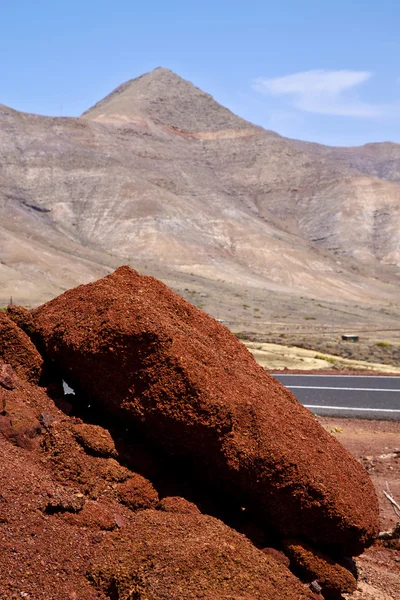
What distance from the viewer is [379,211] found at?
101500 millimetres

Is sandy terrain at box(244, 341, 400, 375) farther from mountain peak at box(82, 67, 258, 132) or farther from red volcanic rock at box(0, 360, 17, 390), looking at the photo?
mountain peak at box(82, 67, 258, 132)

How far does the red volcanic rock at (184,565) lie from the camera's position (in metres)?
4.43

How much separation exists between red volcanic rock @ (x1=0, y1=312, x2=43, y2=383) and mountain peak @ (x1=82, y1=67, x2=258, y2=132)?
110 metres

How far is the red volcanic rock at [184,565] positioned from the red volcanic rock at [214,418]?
450 mm

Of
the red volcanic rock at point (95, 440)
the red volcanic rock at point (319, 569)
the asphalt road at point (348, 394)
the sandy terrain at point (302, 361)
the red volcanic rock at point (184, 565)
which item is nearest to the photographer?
the red volcanic rock at point (184, 565)

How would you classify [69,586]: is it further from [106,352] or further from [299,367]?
[299,367]

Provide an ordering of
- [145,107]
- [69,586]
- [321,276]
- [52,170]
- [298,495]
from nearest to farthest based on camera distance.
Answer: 1. [69,586]
2. [298,495]
3. [321,276]
4. [52,170]
5. [145,107]

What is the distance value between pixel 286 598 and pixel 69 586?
4.81ft

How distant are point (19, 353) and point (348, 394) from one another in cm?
1364

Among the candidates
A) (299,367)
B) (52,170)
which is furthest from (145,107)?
(299,367)

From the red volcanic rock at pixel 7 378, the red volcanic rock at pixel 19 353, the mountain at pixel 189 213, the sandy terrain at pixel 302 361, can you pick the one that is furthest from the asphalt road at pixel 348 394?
the mountain at pixel 189 213

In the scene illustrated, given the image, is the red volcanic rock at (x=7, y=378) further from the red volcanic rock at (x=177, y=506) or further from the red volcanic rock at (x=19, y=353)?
the red volcanic rock at (x=177, y=506)

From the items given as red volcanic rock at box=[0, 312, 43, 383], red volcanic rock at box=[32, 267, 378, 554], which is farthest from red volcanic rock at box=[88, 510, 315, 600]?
red volcanic rock at box=[0, 312, 43, 383]

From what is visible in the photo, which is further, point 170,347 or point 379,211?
point 379,211
